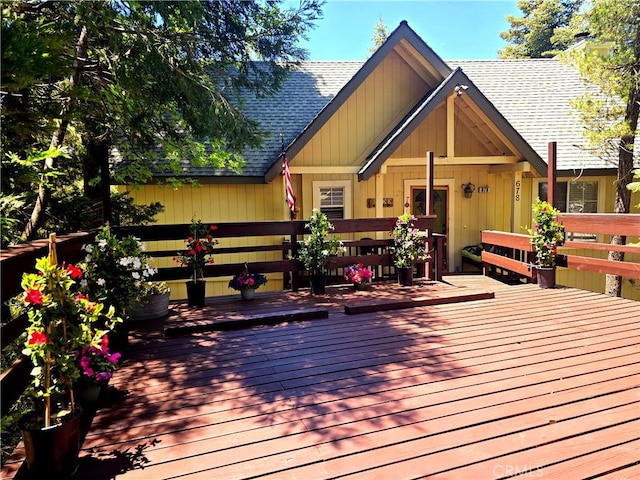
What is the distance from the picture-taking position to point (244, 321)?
4145 millimetres

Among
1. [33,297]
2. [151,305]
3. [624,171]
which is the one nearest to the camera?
[33,297]

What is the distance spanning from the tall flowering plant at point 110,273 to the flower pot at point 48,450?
1541 mm

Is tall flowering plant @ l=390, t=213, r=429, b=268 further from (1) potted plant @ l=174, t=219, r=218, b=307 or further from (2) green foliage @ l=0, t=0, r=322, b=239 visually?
(1) potted plant @ l=174, t=219, r=218, b=307

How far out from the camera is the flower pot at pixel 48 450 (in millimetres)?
1881

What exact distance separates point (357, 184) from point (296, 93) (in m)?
3.09

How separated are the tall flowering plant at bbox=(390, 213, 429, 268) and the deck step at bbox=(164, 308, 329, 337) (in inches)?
69.3

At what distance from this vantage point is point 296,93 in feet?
32.6

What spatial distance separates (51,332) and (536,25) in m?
27.1

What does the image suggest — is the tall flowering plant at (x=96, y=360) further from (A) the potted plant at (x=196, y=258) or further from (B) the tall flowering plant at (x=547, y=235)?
(B) the tall flowering plant at (x=547, y=235)

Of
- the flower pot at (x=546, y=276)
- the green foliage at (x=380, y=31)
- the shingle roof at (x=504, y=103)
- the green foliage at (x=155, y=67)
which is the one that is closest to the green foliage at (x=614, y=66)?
the shingle roof at (x=504, y=103)

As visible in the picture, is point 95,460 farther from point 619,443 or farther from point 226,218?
point 226,218

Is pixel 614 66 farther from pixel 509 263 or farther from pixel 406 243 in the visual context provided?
pixel 406 243

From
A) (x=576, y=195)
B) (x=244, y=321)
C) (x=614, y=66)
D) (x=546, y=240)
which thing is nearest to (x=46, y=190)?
(x=244, y=321)

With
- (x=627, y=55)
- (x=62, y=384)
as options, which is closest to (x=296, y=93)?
(x=627, y=55)
